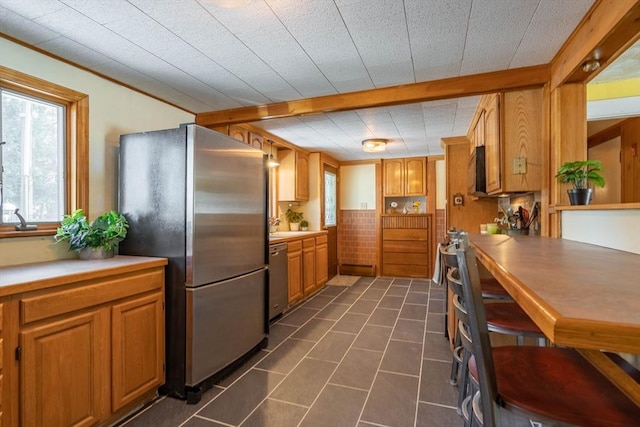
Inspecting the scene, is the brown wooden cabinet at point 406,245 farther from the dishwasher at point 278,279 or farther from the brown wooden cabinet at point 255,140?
the brown wooden cabinet at point 255,140

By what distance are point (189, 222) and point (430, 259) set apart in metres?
4.45

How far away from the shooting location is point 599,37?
154 cm

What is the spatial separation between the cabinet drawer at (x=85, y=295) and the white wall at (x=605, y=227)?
242 cm

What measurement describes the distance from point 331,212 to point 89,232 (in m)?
4.25

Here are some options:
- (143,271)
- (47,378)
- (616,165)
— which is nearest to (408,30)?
(143,271)

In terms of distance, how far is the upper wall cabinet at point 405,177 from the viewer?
5496 mm

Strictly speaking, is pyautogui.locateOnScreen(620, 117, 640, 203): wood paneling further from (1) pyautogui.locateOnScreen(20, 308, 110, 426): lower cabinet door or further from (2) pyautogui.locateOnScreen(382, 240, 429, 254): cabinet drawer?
(1) pyautogui.locateOnScreen(20, 308, 110, 426): lower cabinet door

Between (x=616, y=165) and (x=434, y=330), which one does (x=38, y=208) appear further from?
(x=616, y=165)

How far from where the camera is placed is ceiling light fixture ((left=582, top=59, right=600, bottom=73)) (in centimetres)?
175

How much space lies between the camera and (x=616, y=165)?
9.96 feet

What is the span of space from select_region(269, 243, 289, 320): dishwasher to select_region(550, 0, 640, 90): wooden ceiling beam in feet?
8.92

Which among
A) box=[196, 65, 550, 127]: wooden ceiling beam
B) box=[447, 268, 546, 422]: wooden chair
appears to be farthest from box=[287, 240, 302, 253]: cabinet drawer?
box=[447, 268, 546, 422]: wooden chair

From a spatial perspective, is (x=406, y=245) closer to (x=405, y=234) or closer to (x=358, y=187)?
(x=405, y=234)

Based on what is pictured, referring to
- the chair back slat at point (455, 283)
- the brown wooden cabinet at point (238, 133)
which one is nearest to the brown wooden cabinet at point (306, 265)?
the brown wooden cabinet at point (238, 133)
